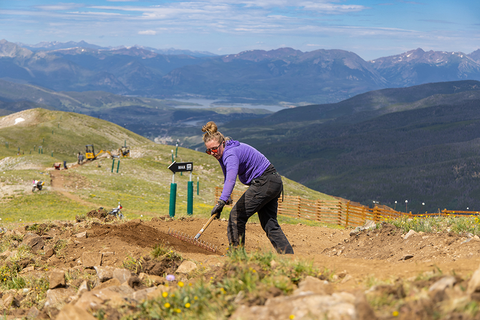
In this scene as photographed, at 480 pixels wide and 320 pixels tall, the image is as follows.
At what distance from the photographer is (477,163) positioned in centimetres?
18650

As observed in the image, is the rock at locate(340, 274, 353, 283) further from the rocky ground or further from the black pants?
the black pants

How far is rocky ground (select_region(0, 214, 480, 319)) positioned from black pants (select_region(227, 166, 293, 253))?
1.87ft

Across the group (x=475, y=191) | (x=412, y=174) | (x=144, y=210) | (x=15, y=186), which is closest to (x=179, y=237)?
(x=144, y=210)

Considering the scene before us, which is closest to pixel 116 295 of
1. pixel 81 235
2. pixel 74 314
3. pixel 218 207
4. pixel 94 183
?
pixel 74 314

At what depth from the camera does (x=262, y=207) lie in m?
7.09

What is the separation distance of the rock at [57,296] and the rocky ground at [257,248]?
0.04 ft

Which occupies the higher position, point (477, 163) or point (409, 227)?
point (409, 227)

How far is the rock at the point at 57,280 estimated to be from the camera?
19.0ft

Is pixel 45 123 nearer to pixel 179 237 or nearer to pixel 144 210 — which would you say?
pixel 144 210

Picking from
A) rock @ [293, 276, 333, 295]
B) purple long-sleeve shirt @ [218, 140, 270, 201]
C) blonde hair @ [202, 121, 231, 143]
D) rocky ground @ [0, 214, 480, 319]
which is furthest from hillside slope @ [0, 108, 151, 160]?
rock @ [293, 276, 333, 295]

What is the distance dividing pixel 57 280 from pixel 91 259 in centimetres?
94

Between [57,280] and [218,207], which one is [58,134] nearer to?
[57,280]

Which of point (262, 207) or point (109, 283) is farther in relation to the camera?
point (262, 207)

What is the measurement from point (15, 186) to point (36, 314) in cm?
2092
